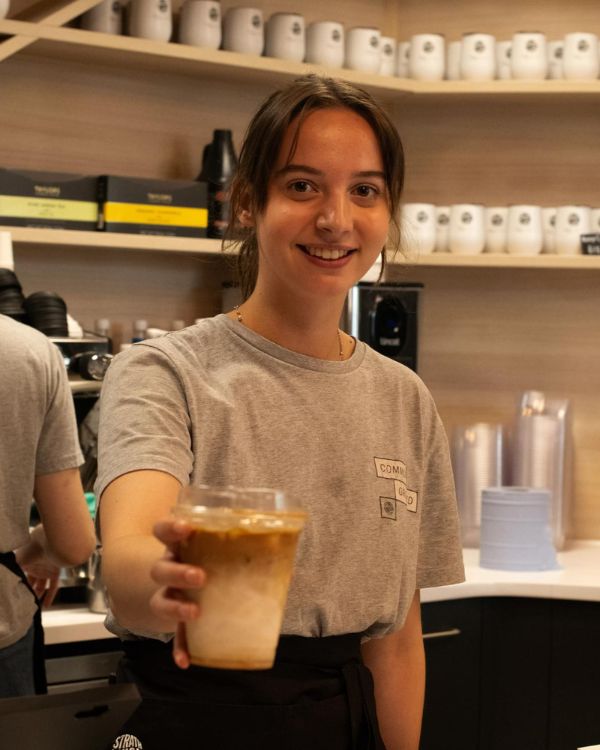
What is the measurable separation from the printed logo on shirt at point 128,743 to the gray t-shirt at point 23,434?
71cm

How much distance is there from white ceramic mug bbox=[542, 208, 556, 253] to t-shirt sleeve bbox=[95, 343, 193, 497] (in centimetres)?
220

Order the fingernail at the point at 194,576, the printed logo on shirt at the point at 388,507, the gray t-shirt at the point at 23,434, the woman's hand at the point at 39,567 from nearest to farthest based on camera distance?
1. the fingernail at the point at 194,576
2. the printed logo on shirt at the point at 388,507
3. the gray t-shirt at the point at 23,434
4. the woman's hand at the point at 39,567

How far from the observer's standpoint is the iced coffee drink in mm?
775

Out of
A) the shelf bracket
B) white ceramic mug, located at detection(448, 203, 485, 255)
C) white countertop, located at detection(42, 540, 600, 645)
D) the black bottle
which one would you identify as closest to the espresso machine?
white countertop, located at detection(42, 540, 600, 645)

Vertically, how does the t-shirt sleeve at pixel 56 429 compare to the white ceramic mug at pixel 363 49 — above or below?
below

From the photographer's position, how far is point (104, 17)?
9.65ft

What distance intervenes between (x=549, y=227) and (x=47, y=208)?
1324mm

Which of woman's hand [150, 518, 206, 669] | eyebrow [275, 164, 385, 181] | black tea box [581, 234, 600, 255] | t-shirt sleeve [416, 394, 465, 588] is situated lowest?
t-shirt sleeve [416, 394, 465, 588]

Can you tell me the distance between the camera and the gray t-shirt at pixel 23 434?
185 cm

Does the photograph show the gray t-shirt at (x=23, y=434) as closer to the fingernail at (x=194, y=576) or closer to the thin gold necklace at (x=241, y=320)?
the thin gold necklace at (x=241, y=320)

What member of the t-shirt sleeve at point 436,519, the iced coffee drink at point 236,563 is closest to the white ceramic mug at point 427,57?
the t-shirt sleeve at point 436,519

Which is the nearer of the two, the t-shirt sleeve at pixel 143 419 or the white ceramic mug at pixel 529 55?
the t-shirt sleeve at pixel 143 419

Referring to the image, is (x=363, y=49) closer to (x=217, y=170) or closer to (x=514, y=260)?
(x=217, y=170)

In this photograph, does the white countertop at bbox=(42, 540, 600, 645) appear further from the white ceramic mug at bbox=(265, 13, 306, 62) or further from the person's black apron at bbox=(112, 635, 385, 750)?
the white ceramic mug at bbox=(265, 13, 306, 62)
